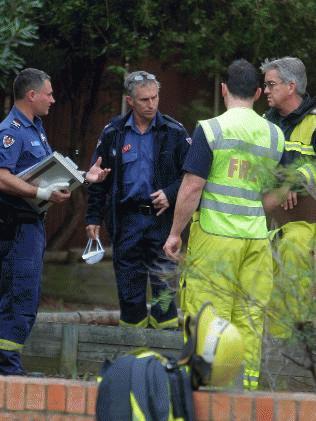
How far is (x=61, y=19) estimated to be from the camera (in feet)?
35.9

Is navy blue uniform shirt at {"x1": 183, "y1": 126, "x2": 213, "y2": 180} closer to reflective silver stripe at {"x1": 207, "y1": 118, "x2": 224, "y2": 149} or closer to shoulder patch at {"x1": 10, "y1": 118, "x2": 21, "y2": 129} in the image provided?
reflective silver stripe at {"x1": 207, "y1": 118, "x2": 224, "y2": 149}

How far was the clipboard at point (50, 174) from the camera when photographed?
696cm

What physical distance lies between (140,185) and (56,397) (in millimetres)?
2741

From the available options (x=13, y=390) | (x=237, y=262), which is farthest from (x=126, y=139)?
(x=13, y=390)

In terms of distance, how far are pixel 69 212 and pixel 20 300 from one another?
255 inches

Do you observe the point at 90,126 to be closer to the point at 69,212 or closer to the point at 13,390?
the point at 69,212

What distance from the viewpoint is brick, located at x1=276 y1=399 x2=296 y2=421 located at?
4.97 meters

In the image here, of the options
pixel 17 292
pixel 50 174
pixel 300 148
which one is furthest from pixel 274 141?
pixel 17 292

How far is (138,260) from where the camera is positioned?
8055 mm

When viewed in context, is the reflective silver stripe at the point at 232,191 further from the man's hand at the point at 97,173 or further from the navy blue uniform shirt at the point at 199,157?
the man's hand at the point at 97,173

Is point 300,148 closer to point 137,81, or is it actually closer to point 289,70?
point 289,70

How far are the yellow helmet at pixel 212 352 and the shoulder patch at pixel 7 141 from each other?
2.39 m

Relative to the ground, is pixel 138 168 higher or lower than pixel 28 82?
lower

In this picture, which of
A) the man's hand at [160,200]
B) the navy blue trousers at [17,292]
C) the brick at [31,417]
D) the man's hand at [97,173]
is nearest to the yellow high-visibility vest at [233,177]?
the navy blue trousers at [17,292]
